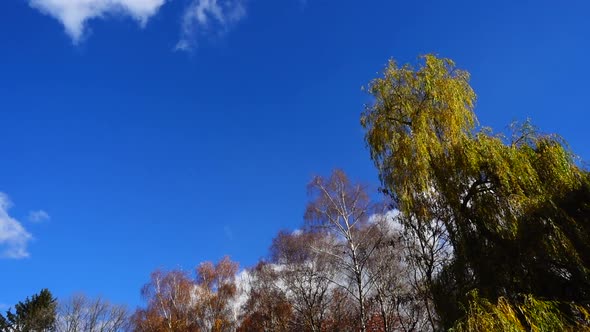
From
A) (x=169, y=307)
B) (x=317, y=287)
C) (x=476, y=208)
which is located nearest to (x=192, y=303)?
(x=169, y=307)

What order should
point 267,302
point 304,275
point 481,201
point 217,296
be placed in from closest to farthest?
point 481,201, point 304,275, point 267,302, point 217,296

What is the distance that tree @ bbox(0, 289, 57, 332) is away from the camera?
38.2 meters

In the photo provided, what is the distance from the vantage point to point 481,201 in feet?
30.2

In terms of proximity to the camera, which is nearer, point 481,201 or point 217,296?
point 481,201

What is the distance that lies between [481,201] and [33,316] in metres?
41.7

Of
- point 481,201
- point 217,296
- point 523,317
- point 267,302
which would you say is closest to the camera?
point 523,317

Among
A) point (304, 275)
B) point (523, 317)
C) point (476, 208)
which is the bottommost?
point (523, 317)

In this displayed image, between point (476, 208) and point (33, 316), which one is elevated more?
point (33, 316)

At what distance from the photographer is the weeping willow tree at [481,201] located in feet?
25.0

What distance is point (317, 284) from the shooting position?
88.2 ft

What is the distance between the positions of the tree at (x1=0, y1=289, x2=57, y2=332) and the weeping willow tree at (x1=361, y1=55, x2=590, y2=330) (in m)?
38.2

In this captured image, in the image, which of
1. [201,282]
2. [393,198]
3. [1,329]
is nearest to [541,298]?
[393,198]

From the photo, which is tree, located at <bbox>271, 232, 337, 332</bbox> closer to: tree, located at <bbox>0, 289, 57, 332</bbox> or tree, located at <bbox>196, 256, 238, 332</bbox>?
tree, located at <bbox>196, 256, 238, 332</bbox>

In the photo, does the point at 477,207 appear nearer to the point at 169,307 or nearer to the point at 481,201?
the point at 481,201
